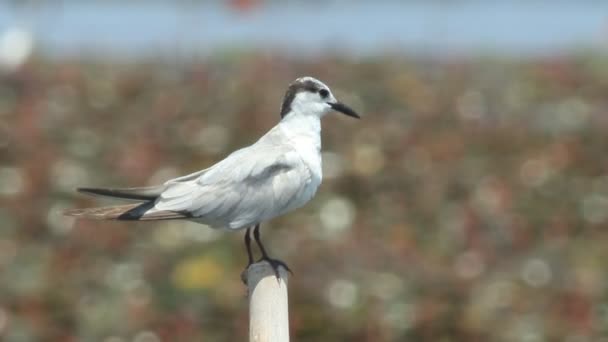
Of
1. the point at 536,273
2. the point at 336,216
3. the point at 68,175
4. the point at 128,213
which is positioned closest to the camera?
the point at 128,213

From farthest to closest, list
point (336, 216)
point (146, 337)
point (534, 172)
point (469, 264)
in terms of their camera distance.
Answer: point (534, 172) → point (336, 216) → point (469, 264) → point (146, 337)

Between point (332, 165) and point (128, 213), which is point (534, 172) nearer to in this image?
point (332, 165)

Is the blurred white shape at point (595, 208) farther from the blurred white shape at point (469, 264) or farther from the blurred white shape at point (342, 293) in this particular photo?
the blurred white shape at point (342, 293)

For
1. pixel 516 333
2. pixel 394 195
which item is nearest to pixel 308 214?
pixel 394 195

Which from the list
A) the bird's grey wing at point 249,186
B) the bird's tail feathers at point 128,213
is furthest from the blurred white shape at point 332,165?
the bird's tail feathers at point 128,213

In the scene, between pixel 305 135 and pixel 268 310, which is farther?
pixel 305 135

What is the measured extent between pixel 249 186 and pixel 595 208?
22.6ft

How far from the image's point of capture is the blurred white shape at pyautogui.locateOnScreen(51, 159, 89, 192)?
1034 centimetres

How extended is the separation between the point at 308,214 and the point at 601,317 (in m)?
2.66

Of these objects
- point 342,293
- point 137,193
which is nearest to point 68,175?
point 342,293

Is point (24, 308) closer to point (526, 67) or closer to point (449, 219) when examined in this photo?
point (449, 219)

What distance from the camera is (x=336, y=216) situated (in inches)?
402

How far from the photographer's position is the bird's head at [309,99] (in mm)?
4379

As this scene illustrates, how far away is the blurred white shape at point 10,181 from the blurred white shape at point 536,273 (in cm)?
402
